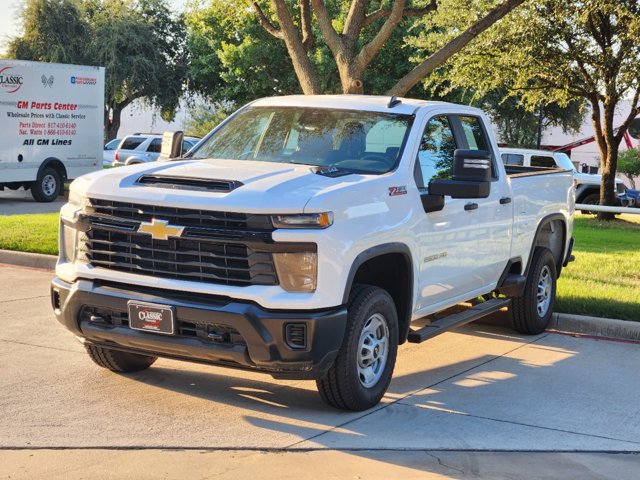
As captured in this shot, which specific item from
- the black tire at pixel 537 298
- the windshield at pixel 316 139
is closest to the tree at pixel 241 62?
the black tire at pixel 537 298

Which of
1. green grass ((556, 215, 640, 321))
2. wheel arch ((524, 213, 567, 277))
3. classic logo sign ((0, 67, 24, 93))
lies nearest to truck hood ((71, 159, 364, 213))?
wheel arch ((524, 213, 567, 277))

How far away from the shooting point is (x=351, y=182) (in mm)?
6520

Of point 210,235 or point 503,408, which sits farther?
point 503,408

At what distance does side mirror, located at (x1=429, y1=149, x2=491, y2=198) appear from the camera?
7.13m

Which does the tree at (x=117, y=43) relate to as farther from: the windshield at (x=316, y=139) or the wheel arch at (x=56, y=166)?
the windshield at (x=316, y=139)

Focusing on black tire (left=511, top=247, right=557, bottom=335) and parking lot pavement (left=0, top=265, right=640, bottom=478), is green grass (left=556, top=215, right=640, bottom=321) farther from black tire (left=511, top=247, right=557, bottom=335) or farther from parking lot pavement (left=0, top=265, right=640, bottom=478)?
parking lot pavement (left=0, top=265, right=640, bottom=478)

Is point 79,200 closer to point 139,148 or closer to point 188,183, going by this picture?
point 188,183

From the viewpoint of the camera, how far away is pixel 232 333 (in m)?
6.11

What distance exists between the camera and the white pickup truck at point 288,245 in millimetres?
6059

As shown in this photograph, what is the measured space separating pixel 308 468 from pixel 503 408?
2008mm

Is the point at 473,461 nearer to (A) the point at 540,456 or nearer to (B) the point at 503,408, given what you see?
(A) the point at 540,456

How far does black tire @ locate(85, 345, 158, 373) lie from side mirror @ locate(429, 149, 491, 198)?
7.88ft

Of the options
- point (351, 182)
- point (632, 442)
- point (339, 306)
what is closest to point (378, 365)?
point (339, 306)

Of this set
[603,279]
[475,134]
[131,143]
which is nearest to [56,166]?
[131,143]
